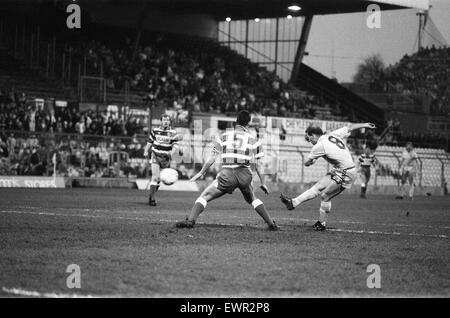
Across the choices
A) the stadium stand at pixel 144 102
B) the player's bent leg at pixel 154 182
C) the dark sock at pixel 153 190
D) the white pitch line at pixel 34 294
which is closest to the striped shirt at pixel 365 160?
A: the stadium stand at pixel 144 102

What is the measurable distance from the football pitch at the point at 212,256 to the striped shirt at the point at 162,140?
4.74m

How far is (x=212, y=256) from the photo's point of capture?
10500 mm

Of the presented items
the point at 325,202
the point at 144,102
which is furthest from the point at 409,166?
the point at 325,202

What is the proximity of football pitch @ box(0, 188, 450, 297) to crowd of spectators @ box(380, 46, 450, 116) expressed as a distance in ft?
122

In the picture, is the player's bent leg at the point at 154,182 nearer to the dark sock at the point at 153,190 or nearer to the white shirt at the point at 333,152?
the dark sock at the point at 153,190

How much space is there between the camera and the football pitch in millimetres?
8180

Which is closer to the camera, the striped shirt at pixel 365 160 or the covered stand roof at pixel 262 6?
the striped shirt at pixel 365 160

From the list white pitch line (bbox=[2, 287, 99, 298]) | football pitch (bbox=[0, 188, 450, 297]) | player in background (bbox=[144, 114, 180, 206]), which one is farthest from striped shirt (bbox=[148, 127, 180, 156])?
white pitch line (bbox=[2, 287, 99, 298])

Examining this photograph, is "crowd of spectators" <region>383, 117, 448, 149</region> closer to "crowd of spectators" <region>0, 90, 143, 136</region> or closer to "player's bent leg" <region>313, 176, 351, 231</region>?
"crowd of spectators" <region>0, 90, 143, 136</region>

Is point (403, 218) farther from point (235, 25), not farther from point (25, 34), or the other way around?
point (235, 25)

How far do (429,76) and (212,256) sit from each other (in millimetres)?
46720

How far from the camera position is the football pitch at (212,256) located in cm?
818

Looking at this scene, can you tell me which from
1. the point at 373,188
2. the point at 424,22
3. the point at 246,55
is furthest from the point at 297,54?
the point at 373,188

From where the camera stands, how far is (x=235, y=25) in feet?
190
